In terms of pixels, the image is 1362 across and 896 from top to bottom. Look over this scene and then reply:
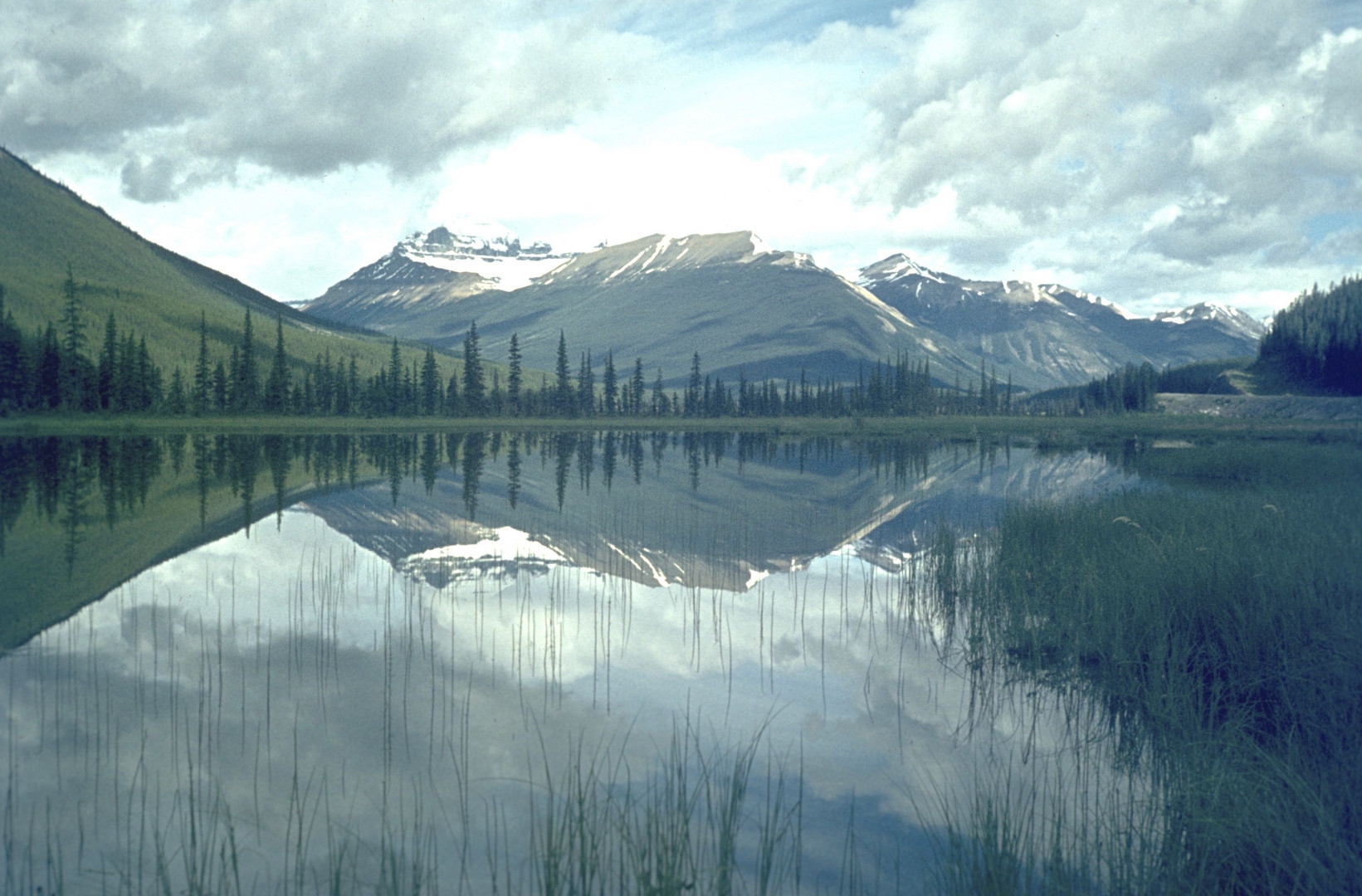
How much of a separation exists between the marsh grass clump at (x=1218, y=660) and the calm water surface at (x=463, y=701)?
1.11 meters

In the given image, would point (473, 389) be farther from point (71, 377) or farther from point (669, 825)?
point (669, 825)

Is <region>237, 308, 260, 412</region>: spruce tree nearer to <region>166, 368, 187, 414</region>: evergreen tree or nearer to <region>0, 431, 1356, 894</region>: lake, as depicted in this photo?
<region>166, 368, 187, 414</region>: evergreen tree

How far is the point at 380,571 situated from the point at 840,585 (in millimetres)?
10991

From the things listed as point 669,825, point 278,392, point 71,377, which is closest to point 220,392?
point 278,392

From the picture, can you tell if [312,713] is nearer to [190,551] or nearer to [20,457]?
[190,551]

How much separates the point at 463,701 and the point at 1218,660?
10.7 metres

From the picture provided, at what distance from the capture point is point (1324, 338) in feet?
534

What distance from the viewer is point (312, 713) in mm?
11805

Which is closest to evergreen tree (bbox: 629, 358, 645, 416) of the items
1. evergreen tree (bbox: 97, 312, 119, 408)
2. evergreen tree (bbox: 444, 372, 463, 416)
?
evergreen tree (bbox: 444, 372, 463, 416)

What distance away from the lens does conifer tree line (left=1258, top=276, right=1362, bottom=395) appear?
154 meters

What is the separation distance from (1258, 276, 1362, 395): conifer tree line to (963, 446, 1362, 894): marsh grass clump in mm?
163054

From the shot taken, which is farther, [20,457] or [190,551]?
[20,457]

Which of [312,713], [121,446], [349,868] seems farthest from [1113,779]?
[121,446]

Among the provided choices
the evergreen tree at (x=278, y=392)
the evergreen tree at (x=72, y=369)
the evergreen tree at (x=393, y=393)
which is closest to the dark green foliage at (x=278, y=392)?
the evergreen tree at (x=278, y=392)
